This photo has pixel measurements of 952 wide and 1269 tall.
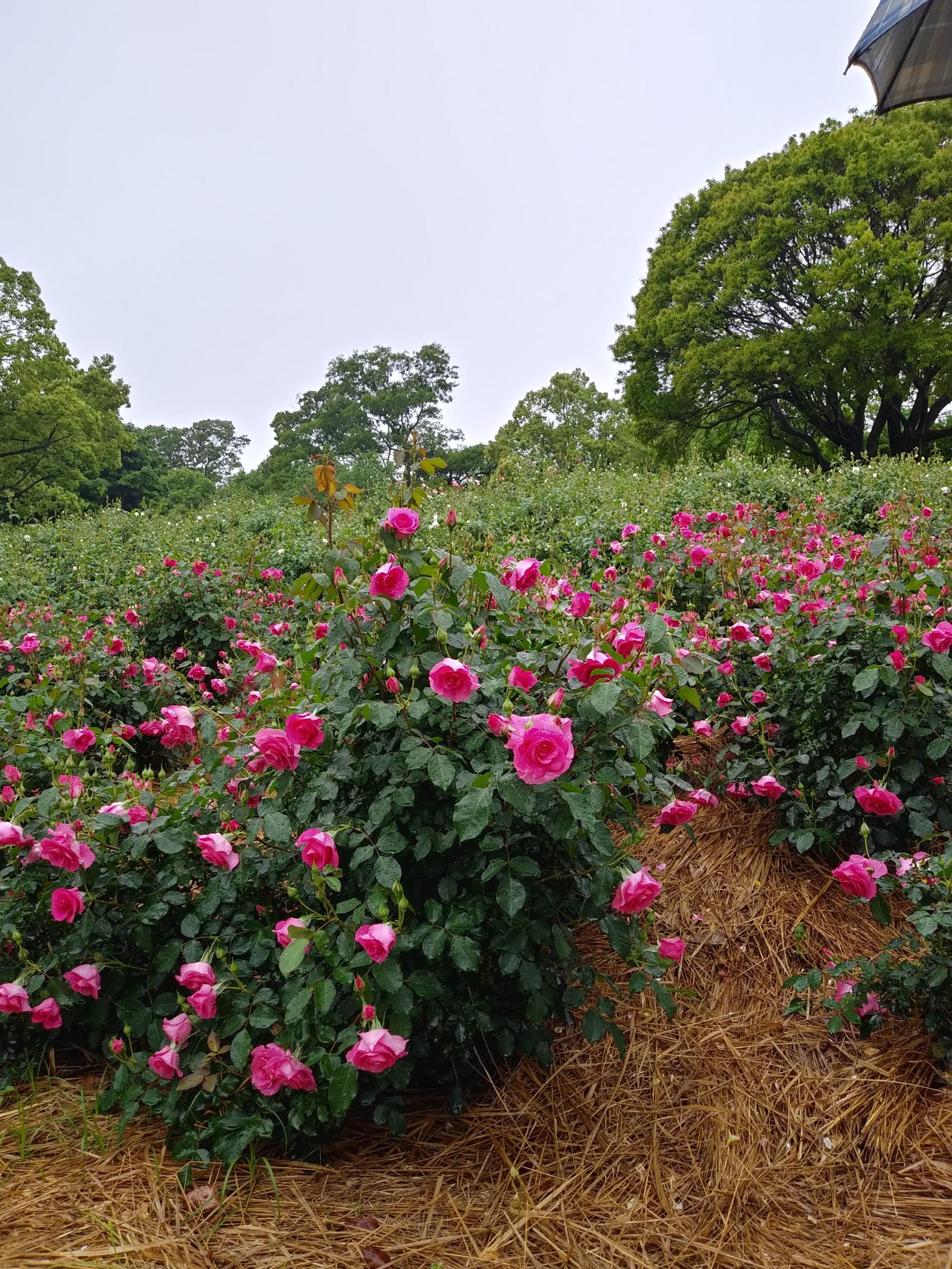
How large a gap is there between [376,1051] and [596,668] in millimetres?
660

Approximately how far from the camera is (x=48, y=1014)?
128 centimetres

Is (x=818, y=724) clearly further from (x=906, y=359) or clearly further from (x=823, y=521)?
(x=906, y=359)

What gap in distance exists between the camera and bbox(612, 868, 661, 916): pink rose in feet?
3.75

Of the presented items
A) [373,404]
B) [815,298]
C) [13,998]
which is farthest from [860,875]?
[373,404]

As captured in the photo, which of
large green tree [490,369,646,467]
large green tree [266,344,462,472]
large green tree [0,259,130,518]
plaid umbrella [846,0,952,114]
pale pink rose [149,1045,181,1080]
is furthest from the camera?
large green tree [266,344,462,472]

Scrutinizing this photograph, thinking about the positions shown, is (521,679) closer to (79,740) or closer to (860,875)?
(860,875)

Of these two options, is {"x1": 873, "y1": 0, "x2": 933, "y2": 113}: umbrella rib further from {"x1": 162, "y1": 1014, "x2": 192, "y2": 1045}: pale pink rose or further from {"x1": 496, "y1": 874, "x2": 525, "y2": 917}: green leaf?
{"x1": 162, "y1": 1014, "x2": 192, "y2": 1045}: pale pink rose

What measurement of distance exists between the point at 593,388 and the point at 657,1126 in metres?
29.6

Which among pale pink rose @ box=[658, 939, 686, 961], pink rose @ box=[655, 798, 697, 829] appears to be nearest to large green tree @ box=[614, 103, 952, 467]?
pink rose @ box=[655, 798, 697, 829]

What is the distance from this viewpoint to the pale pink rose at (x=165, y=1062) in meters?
1.18

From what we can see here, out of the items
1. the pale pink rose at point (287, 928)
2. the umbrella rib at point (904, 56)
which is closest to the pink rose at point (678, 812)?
the pale pink rose at point (287, 928)

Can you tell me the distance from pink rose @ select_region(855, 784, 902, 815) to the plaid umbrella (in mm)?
2844

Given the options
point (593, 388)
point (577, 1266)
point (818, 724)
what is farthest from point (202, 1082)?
point (593, 388)

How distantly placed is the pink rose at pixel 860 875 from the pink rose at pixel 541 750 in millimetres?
747
